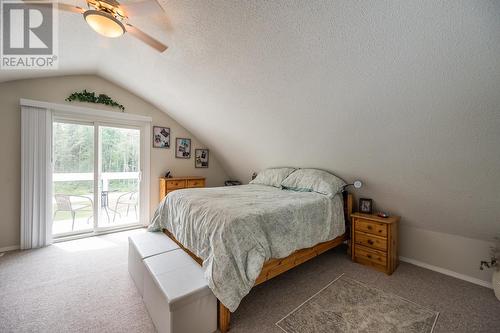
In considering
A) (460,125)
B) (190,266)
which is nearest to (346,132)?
(460,125)

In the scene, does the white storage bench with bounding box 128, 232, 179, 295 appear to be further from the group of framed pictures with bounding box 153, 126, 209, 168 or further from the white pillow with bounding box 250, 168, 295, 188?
the group of framed pictures with bounding box 153, 126, 209, 168

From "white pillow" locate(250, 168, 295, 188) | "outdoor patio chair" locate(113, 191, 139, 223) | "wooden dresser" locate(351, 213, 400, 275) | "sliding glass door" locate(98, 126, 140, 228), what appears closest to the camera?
"wooden dresser" locate(351, 213, 400, 275)

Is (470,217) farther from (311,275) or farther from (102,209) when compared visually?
(102,209)

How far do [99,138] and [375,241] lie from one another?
4.60 m

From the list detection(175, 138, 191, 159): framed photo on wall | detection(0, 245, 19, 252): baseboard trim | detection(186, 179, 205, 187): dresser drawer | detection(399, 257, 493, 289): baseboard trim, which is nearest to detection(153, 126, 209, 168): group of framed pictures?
detection(175, 138, 191, 159): framed photo on wall

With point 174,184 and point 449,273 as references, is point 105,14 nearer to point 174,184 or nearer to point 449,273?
point 174,184

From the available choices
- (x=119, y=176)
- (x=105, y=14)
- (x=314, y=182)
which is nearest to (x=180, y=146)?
(x=119, y=176)

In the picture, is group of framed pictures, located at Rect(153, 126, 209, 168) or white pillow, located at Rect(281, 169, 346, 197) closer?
white pillow, located at Rect(281, 169, 346, 197)

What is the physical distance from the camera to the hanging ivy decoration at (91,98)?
328 cm

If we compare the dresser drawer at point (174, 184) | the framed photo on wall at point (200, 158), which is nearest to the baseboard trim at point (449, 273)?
the dresser drawer at point (174, 184)

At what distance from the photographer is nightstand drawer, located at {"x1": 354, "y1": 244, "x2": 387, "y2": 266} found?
247 centimetres

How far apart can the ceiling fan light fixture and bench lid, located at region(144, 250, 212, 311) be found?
1948 mm

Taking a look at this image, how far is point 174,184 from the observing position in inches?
161

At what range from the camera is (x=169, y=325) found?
1391 mm
